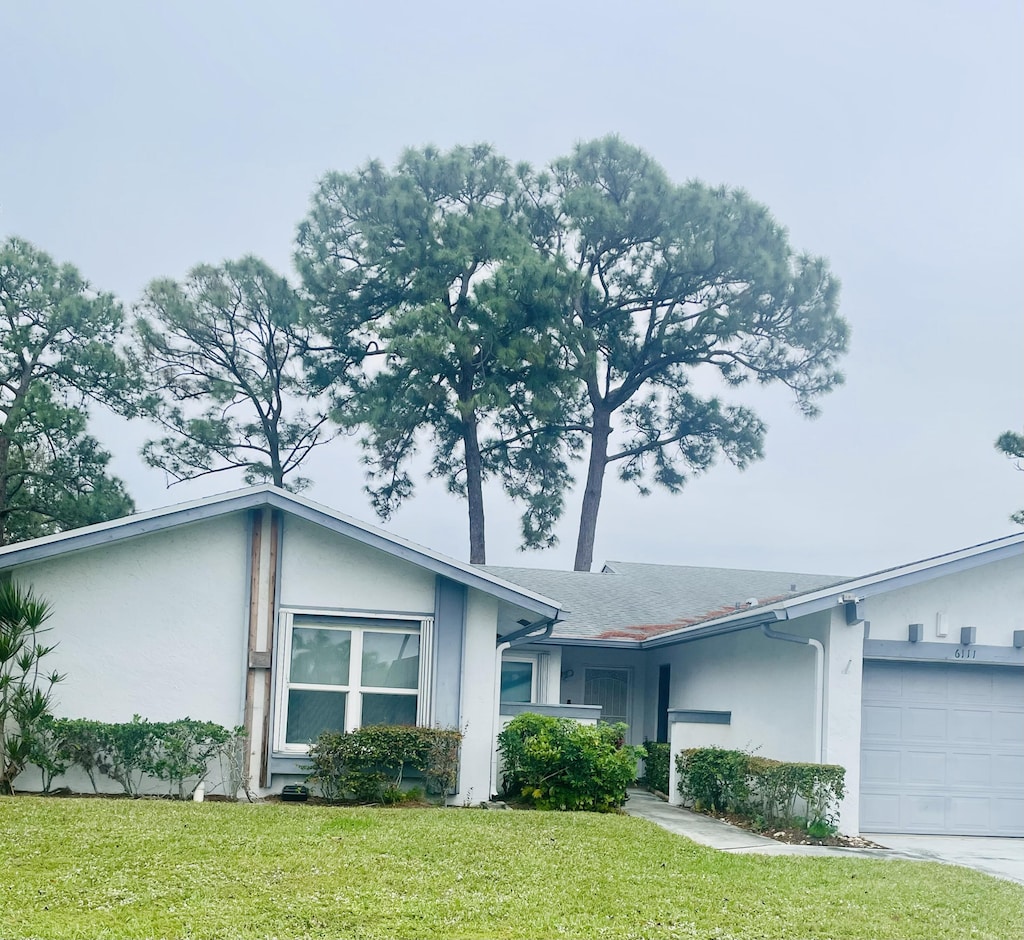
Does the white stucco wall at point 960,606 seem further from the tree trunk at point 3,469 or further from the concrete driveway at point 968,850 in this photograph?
the tree trunk at point 3,469

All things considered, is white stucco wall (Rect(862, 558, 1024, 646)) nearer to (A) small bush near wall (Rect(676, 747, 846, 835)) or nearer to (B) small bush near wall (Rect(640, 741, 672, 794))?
(A) small bush near wall (Rect(676, 747, 846, 835))

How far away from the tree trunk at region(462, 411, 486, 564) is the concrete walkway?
657 inches

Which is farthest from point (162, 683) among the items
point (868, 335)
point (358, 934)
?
point (868, 335)

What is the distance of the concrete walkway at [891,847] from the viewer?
1157 centimetres

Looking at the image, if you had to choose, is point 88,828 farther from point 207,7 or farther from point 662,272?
point 662,272

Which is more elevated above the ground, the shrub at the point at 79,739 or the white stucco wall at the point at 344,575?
the white stucco wall at the point at 344,575

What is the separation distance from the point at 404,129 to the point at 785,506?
1515cm

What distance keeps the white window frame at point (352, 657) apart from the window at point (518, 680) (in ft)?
17.5

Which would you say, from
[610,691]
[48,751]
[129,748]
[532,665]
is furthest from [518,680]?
[48,751]

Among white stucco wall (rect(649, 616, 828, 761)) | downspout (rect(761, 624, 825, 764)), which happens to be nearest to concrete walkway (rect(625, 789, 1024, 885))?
downspout (rect(761, 624, 825, 764))

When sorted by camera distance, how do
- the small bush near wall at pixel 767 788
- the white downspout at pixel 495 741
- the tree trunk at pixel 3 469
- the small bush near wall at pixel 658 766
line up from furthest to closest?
the tree trunk at pixel 3 469
the small bush near wall at pixel 658 766
the white downspout at pixel 495 741
the small bush near wall at pixel 767 788

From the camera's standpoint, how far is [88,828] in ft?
34.1

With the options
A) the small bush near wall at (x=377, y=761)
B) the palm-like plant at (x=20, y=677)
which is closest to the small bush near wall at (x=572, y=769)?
the small bush near wall at (x=377, y=761)

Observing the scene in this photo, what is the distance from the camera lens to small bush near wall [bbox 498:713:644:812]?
44.9 feet
